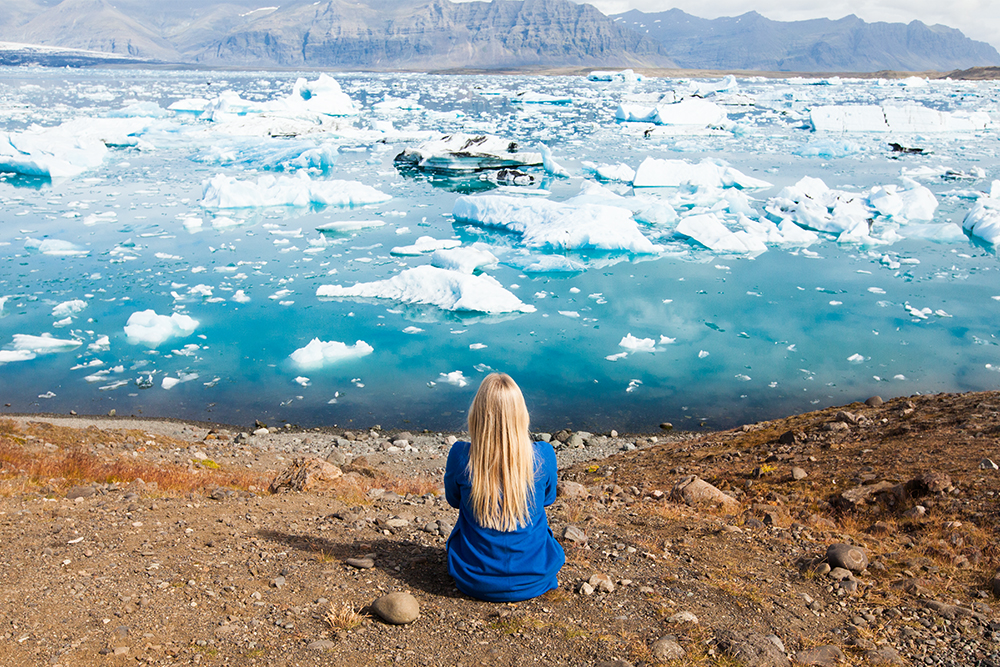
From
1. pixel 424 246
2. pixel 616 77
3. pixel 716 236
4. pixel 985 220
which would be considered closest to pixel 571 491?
pixel 424 246

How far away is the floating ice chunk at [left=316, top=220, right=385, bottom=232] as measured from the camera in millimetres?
14172

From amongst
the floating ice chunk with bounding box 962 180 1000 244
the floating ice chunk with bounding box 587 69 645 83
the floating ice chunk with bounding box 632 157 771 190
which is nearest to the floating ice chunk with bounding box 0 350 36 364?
the floating ice chunk with bounding box 632 157 771 190

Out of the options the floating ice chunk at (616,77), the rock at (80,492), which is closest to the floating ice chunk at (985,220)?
the rock at (80,492)

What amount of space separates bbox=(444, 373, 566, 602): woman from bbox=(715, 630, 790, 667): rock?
696mm

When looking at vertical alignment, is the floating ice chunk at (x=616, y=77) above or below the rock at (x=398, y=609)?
above

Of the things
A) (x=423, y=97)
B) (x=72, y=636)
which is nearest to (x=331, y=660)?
(x=72, y=636)

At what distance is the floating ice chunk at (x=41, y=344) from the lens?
8211mm

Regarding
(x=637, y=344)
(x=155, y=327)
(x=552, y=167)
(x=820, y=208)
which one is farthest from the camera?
(x=552, y=167)

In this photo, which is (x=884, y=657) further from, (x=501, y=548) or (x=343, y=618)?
(x=343, y=618)

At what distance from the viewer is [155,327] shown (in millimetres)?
8648

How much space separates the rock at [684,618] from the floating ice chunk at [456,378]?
16.6 feet

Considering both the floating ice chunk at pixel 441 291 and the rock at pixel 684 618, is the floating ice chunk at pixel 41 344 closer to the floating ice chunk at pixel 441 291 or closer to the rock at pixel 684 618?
the floating ice chunk at pixel 441 291

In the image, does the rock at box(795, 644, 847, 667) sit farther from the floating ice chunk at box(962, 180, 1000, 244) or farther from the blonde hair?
the floating ice chunk at box(962, 180, 1000, 244)

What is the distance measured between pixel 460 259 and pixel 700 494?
23.1 ft
